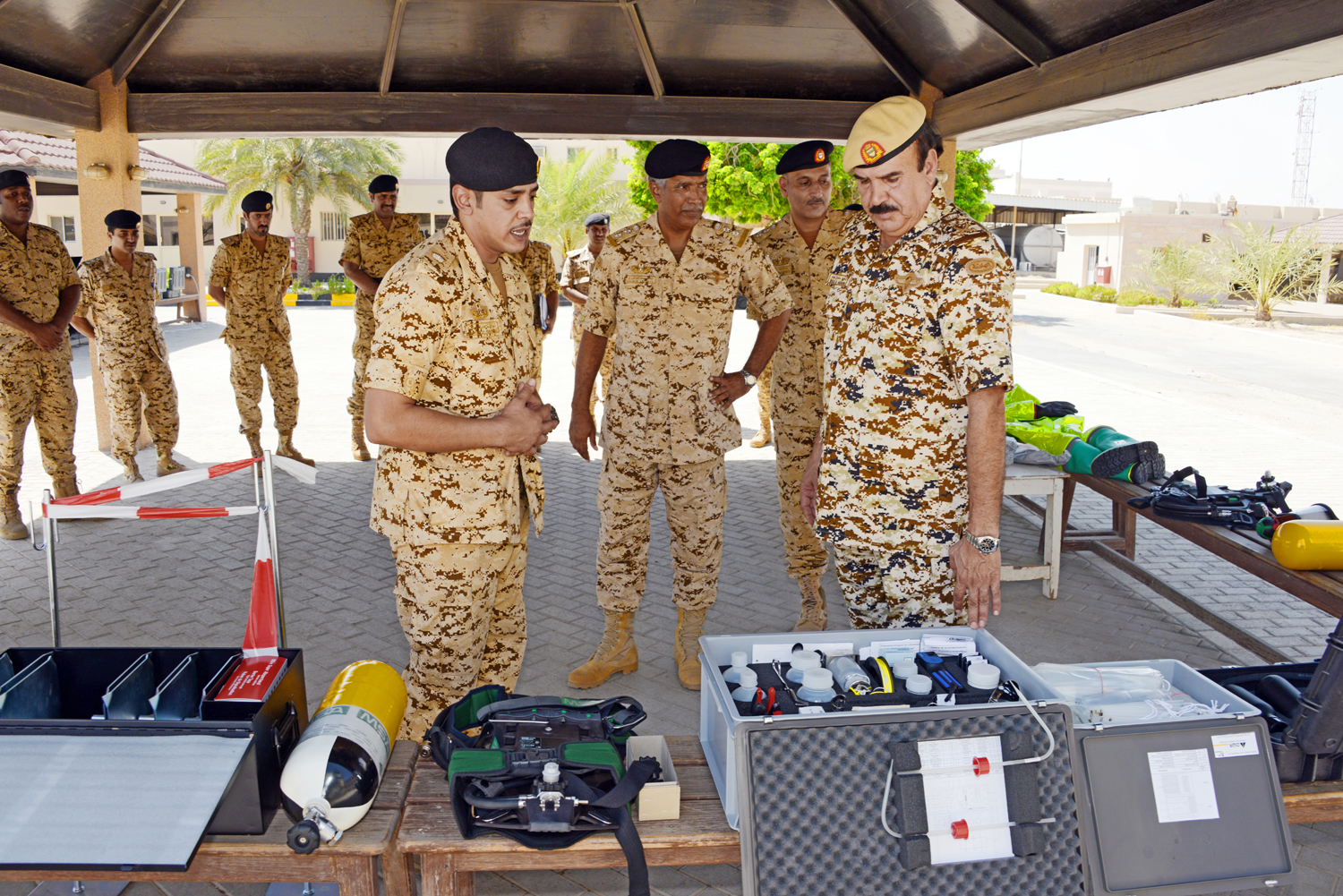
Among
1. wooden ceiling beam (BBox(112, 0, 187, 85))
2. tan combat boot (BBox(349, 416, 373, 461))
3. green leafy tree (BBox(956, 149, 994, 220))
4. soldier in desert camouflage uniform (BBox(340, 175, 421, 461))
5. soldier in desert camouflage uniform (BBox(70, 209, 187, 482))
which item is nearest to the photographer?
wooden ceiling beam (BBox(112, 0, 187, 85))

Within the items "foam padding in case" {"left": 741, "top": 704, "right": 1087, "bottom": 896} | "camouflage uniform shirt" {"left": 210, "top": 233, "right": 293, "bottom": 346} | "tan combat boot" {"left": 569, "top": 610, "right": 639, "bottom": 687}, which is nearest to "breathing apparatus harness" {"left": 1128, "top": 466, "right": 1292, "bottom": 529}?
"tan combat boot" {"left": 569, "top": 610, "right": 639, "bottom": 687}

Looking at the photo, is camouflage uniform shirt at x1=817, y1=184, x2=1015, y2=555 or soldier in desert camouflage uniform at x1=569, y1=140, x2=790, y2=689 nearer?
camouflage uniform shirt at x1=817, y1=184, x2=1015, y2=555

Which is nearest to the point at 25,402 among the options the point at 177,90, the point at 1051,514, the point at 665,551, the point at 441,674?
A: the point at 177,90

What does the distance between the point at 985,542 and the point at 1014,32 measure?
4.02 m

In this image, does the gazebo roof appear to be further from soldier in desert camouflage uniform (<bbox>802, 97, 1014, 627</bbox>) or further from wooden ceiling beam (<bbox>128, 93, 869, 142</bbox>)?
soldier in desert camouflage uniform (<bbox>802, 97, 1014, 627</bbox>)

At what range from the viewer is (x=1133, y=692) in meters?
2.24

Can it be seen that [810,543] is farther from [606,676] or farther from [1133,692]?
[1133,692]

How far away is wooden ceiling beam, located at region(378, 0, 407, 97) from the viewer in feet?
20.1

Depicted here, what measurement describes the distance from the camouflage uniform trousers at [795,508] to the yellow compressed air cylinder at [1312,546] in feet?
6.08

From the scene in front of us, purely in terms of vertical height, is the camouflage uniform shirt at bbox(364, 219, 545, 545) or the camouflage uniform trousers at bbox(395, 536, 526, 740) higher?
the camouflage uniform shirt at bbox(364, 219, 545, 545)

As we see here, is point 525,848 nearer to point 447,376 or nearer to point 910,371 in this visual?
point 447,376

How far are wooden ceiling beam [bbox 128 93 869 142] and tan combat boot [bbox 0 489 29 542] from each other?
9.60ft

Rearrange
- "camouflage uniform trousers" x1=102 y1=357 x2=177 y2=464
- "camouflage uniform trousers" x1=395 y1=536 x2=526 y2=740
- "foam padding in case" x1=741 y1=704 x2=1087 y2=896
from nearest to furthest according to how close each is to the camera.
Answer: "foam padding in case" x1=741 y1=704 x2=1087 y2=896, "camouflage uniform trousers" x1=395 y1=536 x2=526 y2=740, "camouflage uniform trousers" x1=102 y1=357 x2=177 y2=464

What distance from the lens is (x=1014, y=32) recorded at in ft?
17.9
